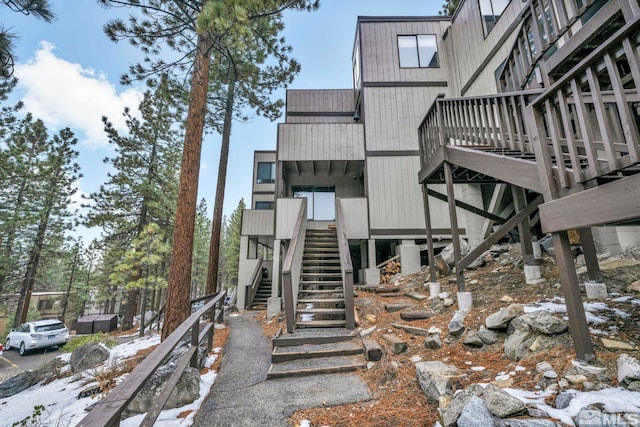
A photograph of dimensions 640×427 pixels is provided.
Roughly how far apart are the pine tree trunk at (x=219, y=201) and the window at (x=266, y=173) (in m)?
6.29

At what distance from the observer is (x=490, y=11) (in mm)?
7332

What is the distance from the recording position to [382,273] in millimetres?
8312

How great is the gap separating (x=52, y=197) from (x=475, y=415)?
69.2 feet

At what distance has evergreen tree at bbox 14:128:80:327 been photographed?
568 inches

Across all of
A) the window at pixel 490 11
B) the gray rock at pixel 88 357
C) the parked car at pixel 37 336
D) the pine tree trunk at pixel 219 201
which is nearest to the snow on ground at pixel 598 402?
the gray rock at pixel 88 357

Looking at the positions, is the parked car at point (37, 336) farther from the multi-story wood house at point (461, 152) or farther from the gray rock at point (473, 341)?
the gray rock at point (473, 341)

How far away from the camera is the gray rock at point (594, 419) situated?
139 cm

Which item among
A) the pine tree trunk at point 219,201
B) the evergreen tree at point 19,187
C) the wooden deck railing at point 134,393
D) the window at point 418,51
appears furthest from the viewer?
the evergreen tree at point 19,187

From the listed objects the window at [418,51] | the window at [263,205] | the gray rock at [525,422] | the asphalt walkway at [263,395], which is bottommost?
the asphalt walkway at [263,395]

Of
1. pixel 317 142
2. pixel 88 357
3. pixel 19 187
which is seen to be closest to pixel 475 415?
pixel 88 357

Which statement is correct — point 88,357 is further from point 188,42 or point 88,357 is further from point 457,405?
point 188,42

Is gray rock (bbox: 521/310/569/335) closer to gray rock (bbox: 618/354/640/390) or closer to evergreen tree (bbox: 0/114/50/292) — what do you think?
gray rock (bbox: 618/354/640/390)

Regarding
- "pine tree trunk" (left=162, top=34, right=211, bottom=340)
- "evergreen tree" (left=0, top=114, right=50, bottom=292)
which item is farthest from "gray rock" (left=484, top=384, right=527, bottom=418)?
"evergreen tree" (left=0, top=114, right=50, bottom=292)

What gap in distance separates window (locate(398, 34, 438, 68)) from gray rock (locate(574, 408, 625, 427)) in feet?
34.2
